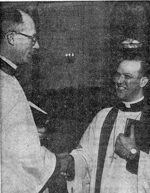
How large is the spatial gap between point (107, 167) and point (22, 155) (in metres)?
0.45

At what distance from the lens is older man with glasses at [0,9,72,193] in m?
1.58

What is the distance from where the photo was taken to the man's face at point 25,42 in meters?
1.62

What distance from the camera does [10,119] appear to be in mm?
1598

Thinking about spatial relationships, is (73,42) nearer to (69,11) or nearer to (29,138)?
(69,11)

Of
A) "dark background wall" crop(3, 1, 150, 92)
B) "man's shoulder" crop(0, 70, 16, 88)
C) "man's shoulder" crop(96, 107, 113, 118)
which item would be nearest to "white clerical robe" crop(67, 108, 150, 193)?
"man's shoulder" crop(96, 107, 113, 118)

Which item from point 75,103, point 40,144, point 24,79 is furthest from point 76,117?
Result: point 24,79

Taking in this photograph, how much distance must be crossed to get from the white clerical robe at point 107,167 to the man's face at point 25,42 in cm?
49

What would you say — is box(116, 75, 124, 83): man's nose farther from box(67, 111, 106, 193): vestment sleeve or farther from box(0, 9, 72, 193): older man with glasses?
box(0, 9, 72, 193): older man with glasses

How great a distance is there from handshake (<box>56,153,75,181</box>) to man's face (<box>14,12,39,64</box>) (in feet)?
1.73

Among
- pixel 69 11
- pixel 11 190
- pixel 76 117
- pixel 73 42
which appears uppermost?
pixel 69 11

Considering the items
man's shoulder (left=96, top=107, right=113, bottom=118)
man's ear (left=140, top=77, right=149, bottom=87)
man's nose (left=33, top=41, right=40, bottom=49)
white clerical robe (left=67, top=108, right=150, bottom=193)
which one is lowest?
white clerical robe (left=67, top=108, right=150, bottom=193)

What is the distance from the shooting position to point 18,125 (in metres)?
1.59

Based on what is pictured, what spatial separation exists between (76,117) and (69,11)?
1.84 ft

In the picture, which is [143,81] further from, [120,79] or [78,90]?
[78,90]
